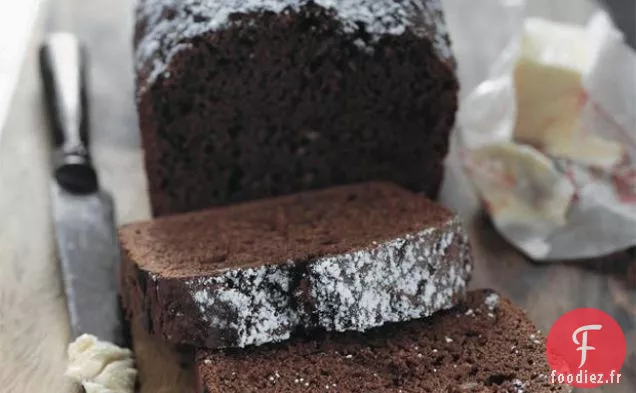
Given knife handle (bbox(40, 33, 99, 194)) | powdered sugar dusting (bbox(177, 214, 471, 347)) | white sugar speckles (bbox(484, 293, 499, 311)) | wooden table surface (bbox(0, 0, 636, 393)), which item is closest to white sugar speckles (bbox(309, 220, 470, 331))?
powdered sugar dusting (bbox(177, 214, 471, 347))

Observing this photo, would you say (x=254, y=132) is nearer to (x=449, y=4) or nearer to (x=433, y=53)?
(x=433, y=53)

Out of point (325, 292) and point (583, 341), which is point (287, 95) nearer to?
point (325, 292)

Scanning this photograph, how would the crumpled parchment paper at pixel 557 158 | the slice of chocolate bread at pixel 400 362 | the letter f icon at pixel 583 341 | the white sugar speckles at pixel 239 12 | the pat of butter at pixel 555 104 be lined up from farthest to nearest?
the pat of butter at pixel 555 104 < the crumpled parchment paper at pixel 557 158 < the white sugar speckles at pixel 239 12 < the letter f icon at pixel 583 341 < the slice of chocolate bread at pixel 400 362

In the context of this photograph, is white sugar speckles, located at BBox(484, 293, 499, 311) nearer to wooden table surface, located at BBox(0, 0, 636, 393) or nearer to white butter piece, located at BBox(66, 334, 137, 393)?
wooden table surface, located at BBox(0, 0, 636, 393)

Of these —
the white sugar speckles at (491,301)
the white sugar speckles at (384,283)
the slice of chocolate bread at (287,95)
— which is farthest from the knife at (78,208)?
the white sugar speckles at (491,301)

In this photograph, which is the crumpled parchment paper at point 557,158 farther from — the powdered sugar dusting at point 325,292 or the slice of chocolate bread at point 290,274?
the powdered sugar dusting at point 325,292

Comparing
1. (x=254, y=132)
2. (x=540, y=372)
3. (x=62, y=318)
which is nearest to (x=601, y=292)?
(x=540, y=372)
